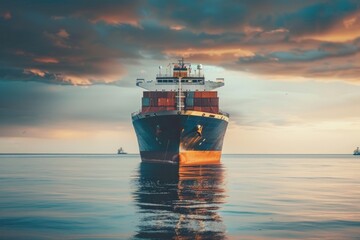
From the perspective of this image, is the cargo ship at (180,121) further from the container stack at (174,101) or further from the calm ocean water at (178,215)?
the calm ocean water at (178,215)

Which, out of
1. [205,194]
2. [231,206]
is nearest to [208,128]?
[205,194]

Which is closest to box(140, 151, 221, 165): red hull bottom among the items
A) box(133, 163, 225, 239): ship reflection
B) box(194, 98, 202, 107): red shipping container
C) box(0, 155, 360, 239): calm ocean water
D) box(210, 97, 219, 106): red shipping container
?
box(210, 97, 219, 106): red shipping container

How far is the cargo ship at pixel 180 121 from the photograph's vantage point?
224 ft

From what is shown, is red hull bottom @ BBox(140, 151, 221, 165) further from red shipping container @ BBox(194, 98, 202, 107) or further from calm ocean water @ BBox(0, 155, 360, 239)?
calm ocean water @ BBox(0, 155, 360, 239)

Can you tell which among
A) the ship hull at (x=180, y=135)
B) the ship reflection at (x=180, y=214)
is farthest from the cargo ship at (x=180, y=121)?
the ship reflection at (x=180, y=214)

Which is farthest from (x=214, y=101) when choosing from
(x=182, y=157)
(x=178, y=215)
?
(x=178, y=215)

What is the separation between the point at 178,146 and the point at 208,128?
7442mm

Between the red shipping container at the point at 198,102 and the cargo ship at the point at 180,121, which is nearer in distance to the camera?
the cargo ship at the point at 180,121

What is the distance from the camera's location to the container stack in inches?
3588

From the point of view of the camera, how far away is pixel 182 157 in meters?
69.6

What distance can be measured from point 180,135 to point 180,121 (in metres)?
2.19

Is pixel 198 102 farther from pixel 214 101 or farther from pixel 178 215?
pixel 178 215

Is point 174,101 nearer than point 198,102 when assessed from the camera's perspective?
Yes

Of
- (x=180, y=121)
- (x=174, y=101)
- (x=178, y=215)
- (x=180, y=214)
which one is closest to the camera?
(x=178, y=215)
